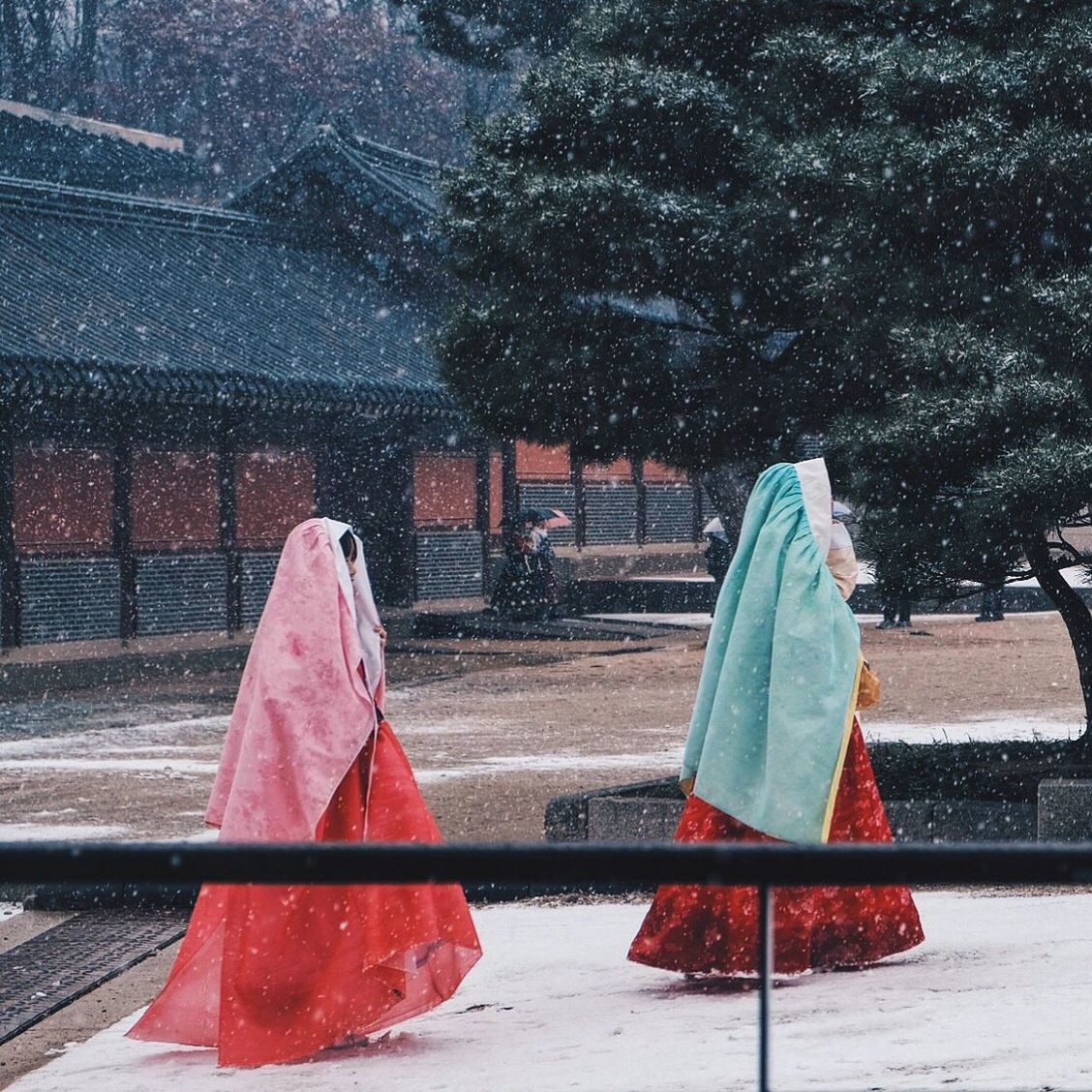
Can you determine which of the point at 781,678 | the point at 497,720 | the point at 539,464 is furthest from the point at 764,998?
the point at 539,464

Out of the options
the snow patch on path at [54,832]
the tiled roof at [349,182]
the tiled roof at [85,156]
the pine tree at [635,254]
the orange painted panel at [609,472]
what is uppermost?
the tiled roof at [85,156]

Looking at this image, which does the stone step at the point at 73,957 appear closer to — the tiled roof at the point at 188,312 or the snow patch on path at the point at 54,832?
the snow patch on path at the point at 54,832

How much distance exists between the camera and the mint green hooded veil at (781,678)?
514 cm

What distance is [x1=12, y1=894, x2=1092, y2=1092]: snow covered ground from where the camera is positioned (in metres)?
3.99

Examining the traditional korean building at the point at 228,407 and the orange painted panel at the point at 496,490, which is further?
the orange painted panel at the point at 496,490

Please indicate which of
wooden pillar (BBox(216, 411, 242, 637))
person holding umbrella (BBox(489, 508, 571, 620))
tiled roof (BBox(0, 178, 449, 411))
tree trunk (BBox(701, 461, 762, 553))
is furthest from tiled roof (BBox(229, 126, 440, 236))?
tree trunk (BBox(701, 461, 762, 553))

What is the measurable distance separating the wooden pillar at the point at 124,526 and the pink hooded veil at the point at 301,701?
14506 millimetres

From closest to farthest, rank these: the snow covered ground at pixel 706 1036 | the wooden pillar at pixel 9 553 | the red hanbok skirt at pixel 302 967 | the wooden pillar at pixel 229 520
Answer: the snow covered ground at pixel 706 1036
the red hanbok skirt at pixel 302 967
the wooden pillar at pixel 9 553
the wooden pillar at pixel 229 520

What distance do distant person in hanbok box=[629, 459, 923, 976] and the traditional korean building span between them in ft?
41.3

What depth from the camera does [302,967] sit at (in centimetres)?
467

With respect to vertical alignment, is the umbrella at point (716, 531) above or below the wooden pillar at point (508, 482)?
below

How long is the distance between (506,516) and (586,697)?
851cm

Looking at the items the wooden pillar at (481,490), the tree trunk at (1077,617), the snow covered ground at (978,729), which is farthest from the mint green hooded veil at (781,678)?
the wooden pillar at (481,490)

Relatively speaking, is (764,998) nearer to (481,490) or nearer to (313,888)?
(313,888)
